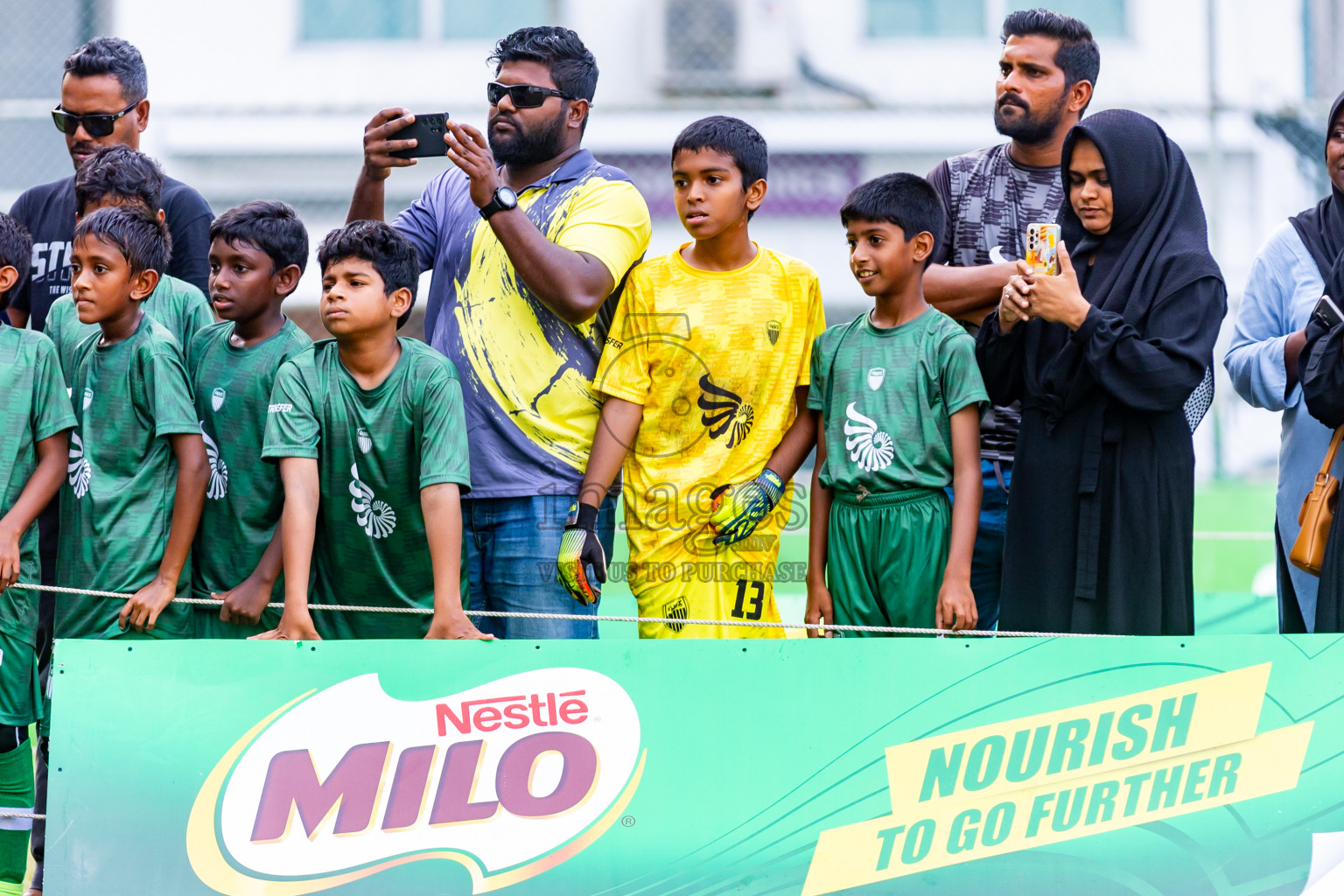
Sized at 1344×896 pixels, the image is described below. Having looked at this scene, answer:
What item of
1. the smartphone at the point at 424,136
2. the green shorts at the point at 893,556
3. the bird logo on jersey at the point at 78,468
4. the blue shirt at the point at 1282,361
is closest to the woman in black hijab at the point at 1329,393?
the blue shirt at the point at 1282,361

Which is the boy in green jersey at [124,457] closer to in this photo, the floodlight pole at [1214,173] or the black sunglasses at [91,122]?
the black sunglasses at [91,122]

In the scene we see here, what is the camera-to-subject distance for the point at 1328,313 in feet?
10.8

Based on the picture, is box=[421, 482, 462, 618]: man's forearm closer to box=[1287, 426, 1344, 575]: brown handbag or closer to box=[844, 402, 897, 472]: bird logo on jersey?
box=[844, 402, 897, 472]: bird logo on jersey

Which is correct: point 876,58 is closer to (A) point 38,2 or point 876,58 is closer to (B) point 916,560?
(A) point 38,2

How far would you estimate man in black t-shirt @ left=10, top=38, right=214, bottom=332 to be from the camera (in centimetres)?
400

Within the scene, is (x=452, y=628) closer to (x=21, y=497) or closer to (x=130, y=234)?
(x=21, y=497)

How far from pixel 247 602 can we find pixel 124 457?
18.2 inches

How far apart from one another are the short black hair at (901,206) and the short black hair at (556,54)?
0.75 m

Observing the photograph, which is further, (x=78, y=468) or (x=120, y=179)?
(x=120, y=179)

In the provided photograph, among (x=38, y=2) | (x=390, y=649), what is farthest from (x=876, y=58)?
(x=390, y=649)

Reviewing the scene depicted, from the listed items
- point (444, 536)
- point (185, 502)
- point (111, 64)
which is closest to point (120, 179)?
point (111, 64)

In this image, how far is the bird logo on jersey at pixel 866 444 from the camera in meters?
3.44

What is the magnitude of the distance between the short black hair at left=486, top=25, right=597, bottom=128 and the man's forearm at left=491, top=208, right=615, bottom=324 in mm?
432

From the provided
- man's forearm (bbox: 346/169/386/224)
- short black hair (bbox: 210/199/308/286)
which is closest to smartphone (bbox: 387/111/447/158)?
man's forearm (bbox: 346/169/386/224)
